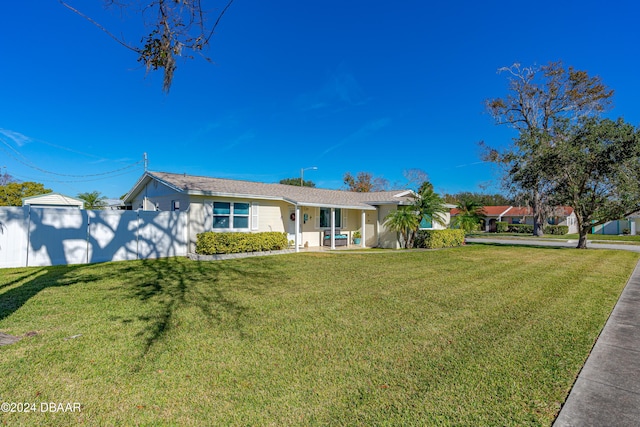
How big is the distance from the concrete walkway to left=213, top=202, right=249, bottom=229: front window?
1289cm

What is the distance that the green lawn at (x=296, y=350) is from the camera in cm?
276

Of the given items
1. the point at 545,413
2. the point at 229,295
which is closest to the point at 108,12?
the point at 229,295

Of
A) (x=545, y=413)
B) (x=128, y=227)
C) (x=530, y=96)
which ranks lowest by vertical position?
(x=545, y=413)

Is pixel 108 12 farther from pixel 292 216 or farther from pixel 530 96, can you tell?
pixel 530 96

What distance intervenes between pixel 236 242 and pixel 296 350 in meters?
9.79

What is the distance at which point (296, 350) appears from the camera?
12.9ft

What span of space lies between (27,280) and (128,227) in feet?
14.1

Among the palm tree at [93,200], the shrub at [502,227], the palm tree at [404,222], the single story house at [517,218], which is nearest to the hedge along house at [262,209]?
the palm tree at [404,222]

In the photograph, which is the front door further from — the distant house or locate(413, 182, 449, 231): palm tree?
the distant house

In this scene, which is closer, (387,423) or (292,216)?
(387,423)

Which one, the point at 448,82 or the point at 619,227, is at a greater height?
the point at 448,82

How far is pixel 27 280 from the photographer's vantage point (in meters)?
7.99

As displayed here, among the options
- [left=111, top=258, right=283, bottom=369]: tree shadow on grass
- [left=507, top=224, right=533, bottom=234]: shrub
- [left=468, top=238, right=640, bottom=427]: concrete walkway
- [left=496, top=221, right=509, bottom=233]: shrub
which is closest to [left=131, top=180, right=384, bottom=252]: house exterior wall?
[left=111, top=258, right=283, bottom=369]: tree shadow on grass

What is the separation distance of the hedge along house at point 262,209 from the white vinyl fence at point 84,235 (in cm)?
106
